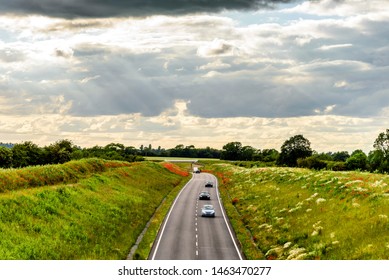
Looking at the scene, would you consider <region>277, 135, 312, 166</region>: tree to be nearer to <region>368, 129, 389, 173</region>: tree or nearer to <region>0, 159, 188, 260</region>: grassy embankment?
<region>368, 129, 389, 173</region>: tree

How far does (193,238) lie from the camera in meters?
39.8

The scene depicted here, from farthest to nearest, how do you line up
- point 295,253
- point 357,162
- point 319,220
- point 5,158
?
point 357,162 → point 5,158 → point 319,220 → point 295,253

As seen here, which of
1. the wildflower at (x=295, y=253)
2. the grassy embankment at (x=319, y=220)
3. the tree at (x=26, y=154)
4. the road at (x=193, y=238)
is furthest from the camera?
the tree at (x=26, y=154)

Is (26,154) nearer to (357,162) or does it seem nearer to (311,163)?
(311,163)

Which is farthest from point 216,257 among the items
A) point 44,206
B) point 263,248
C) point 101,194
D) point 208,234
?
point 101,194

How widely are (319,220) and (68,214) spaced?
959 inches

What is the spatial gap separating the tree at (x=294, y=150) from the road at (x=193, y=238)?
10245cm

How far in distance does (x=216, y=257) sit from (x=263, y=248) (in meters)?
4.73

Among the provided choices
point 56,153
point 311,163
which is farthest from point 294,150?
point 56,153

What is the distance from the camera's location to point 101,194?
183 feet

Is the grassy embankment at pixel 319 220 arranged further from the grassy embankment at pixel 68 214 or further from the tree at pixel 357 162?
the tree at pixel 357 162

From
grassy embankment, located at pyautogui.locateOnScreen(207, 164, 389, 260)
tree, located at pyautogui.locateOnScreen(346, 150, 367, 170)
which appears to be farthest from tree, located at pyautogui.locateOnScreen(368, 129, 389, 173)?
grassy embankment, located at pyautogui.locateOnScreen(207, 164, 389, 260)

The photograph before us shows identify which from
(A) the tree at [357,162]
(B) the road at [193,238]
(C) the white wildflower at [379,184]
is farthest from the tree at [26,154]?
(C) the white wildflower at [379,184]

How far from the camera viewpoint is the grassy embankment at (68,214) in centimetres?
3228
